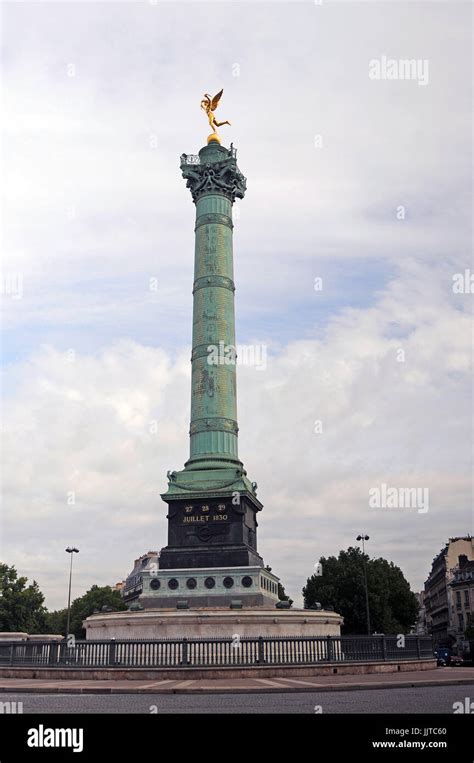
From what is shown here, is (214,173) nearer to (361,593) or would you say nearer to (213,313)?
(213,313)

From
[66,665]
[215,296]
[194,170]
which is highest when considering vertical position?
[194,170]

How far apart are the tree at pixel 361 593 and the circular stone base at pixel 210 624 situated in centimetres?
3574

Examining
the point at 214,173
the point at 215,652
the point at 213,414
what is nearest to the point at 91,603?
the point at 213,414

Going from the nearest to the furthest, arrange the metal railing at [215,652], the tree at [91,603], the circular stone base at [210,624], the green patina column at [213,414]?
the metal railing at [215,652], the circular stone base at [210,624], the green patina column at [213,414], the tree at [91,603]

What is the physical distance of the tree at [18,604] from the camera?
224 feet

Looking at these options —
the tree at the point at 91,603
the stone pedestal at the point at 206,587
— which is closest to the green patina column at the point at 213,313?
the stone pedestal at the point at 206,587

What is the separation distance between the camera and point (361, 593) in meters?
66.2

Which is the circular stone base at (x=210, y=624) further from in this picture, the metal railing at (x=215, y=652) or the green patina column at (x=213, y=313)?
the green patina column at (x=213, y=313)

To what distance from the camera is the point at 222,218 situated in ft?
148

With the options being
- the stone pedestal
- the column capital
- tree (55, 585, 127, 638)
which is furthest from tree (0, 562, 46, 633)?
the column capital

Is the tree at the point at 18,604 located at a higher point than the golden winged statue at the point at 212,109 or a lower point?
lower
